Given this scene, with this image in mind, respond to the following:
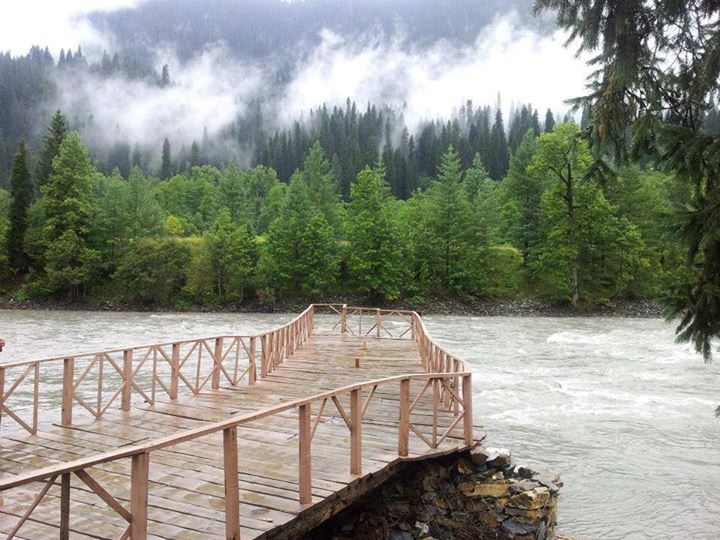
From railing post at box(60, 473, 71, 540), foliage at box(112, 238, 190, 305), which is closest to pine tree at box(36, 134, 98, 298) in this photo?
foliage at box(112, 238, 190, 305)

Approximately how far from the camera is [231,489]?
5.96 metres

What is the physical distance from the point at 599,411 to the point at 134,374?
41.7 ft

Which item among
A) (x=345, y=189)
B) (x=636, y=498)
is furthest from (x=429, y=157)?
(x=636, y=498)

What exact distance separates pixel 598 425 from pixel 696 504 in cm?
468

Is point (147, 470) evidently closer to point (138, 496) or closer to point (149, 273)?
point (138, 496)

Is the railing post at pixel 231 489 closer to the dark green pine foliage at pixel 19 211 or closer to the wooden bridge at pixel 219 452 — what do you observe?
the wooden bridge at pixel 219 452

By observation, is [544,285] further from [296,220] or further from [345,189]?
[345,189]

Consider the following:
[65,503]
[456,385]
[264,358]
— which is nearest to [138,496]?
[65,503]

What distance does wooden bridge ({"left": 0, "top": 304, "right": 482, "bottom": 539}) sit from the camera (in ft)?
19.3

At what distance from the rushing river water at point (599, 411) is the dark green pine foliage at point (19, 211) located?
26.8 metres

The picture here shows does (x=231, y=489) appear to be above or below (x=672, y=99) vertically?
below

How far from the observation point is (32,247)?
58.9 meters

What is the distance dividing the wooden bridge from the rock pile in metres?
0.49

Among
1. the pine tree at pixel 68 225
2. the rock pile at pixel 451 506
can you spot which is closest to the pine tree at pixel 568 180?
the pine tree at pixel 68 225
